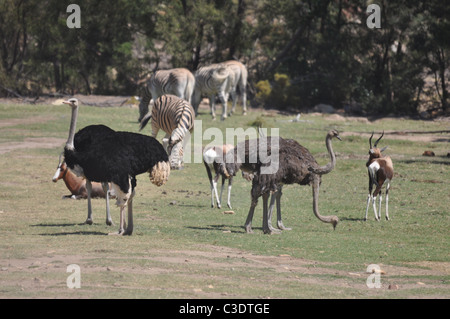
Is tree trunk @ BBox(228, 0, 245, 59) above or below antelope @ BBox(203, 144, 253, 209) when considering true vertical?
above

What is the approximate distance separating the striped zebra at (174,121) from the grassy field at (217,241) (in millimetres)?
732

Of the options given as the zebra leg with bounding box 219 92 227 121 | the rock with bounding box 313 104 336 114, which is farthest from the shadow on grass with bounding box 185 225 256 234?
the rock with bounding box 313 104 336 114

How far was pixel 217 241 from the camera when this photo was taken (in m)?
12.6

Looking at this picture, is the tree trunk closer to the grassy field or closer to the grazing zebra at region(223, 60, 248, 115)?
the grazing zebra at region(223, 60, 248, 115)

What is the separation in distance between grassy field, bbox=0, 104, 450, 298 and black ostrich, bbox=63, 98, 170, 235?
74 cm

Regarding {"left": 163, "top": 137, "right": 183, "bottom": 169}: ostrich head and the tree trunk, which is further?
the tree trunk

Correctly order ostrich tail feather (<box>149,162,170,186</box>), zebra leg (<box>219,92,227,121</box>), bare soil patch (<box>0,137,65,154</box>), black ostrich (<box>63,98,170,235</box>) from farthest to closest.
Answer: zebra leg (<box>219,92,227,121</box>)
bare soil patch (<box>0,137,65,154</box>)
ostrich tail feather (<box>149,162,170,186</box>)
black ostrich (<box>63,98,170,235</box>)

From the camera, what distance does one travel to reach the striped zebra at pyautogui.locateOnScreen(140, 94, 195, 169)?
19.5 metres

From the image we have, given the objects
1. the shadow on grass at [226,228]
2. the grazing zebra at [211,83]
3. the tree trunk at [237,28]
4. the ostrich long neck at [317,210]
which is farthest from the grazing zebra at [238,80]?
the ostrich long neck at [317,210]

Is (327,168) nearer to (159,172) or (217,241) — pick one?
(217,241)

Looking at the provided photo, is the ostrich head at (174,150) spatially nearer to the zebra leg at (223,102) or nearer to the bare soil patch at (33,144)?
the bare soil patch at (33,144)

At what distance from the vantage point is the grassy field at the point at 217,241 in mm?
9414

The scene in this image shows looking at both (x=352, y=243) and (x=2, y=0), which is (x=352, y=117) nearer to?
(x=2, y=0)

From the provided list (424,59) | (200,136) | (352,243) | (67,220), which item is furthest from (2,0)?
(352,243)
